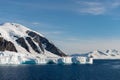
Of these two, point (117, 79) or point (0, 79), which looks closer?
point (0, 79)

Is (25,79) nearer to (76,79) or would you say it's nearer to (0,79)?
(0,79)

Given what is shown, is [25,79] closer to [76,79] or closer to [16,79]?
[16,79]

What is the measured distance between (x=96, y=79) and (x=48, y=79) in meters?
18.1

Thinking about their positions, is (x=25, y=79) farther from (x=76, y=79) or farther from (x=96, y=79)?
(x=96, y=79)

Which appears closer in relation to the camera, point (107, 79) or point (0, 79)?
point (0, 79)

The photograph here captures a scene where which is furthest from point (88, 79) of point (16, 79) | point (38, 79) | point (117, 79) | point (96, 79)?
point (16, 79)

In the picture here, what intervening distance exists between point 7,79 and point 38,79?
11351 mm

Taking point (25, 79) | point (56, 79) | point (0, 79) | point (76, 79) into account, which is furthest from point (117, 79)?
point (0, 79)

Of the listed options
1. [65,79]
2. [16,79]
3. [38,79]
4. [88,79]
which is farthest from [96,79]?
[16,79]

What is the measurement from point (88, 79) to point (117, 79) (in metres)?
11.0

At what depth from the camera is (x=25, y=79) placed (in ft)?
393

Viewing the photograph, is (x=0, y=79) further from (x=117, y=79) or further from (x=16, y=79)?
(x=117, y=79)

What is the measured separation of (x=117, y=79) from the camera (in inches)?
4909

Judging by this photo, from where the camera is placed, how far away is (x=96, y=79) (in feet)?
407
